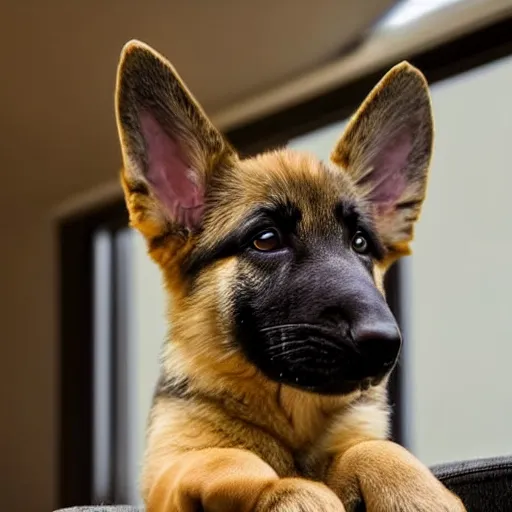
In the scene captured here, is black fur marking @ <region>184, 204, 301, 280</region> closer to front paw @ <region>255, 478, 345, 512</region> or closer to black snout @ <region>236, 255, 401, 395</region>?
black snout @ <region>236, 255, 401, 395</region>

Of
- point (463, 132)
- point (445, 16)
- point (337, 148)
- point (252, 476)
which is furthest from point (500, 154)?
point (252, 476)

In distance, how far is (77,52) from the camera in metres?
3.36

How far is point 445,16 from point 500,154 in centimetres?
55

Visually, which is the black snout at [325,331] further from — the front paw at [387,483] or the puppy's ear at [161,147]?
the puppy's ear at [161,147]

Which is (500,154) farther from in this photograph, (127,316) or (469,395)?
(127,316)

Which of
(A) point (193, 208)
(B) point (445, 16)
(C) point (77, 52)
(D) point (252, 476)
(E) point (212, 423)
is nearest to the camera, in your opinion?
(D) point (252, 476)

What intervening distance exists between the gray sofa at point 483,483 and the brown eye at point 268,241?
0.50 metres

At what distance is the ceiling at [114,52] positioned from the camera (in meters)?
3.16

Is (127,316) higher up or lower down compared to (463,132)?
lower down

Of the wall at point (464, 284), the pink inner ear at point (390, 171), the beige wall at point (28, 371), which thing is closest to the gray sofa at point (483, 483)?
the pink inner ear at point (390, 171)

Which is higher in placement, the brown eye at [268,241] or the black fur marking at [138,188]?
the black fur marking at [138,188]

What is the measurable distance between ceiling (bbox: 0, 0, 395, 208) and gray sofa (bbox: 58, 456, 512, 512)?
207 centimetres

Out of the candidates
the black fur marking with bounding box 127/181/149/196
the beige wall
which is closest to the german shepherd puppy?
the black fur marking with bounding box 127/181/149/196

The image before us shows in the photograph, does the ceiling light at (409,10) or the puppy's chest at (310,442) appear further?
the ceiling light at (409,10)
